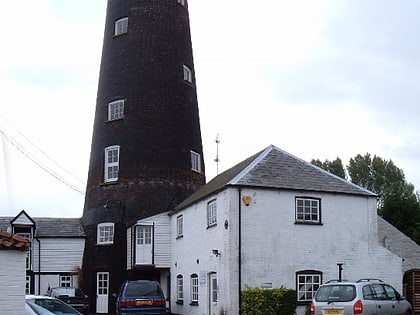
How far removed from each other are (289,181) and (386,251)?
514cm

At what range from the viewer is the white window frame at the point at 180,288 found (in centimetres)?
3579

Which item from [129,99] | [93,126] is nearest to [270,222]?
[129,99]

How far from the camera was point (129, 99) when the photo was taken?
4125cm

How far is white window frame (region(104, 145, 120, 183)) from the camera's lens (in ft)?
135

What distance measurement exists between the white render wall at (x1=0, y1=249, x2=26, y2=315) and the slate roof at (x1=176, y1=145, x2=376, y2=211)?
14040mm

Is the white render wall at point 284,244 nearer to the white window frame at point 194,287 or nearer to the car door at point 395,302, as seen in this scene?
the white window frame at point 194,287

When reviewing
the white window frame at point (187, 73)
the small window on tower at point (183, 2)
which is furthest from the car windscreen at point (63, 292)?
the small window on tower at point (183, 2)

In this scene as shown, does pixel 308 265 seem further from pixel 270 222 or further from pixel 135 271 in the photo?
pixel 135 271

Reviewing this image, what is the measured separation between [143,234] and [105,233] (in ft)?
11.0

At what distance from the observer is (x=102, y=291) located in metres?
40.8

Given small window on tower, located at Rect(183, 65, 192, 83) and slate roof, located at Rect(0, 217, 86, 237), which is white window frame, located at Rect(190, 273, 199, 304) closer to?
slate roof, located at Rect(0, 217, 86, 237)

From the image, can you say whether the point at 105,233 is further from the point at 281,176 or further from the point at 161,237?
the point at 281,176

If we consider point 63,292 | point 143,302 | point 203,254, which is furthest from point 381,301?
point 63,292

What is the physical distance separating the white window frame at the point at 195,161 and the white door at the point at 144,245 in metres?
5.14
